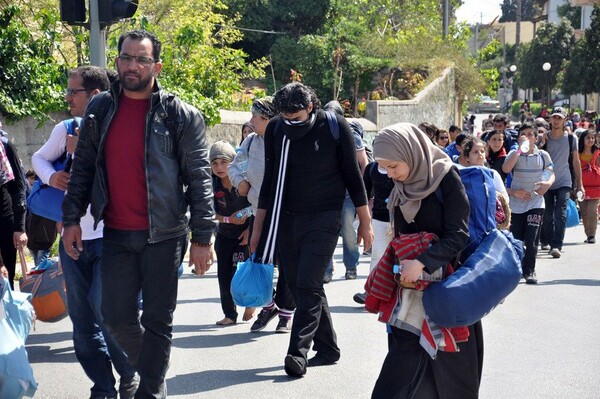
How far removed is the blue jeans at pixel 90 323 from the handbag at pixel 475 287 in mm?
2121

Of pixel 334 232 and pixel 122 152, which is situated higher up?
pixel 122 152

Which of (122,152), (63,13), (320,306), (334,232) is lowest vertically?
(320,306)

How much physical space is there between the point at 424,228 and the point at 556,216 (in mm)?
9241

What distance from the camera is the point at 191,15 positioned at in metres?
20.5

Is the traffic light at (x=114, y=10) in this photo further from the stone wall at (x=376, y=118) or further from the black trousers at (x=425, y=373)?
the black trousers at (x=425, y=373)

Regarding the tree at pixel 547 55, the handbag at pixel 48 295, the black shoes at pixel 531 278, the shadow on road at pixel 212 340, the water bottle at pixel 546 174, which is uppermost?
the tree at pixel 547 55

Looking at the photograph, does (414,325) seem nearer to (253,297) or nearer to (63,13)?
(253,297)

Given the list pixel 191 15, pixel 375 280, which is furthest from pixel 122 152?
pixel 191 15

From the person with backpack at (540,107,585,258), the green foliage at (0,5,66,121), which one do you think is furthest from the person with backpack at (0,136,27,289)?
the person with backpack at (540,107,585,258)

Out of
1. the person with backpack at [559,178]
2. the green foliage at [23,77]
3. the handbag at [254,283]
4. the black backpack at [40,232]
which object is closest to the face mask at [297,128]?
the handbag at [254,283]

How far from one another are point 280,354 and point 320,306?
0.88 meters

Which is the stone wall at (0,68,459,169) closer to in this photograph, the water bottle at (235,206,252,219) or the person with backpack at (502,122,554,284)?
the person with backpack at (502,122,554,284)

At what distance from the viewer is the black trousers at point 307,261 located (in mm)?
6820

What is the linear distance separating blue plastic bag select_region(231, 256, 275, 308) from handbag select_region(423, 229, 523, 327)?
9.73ft
